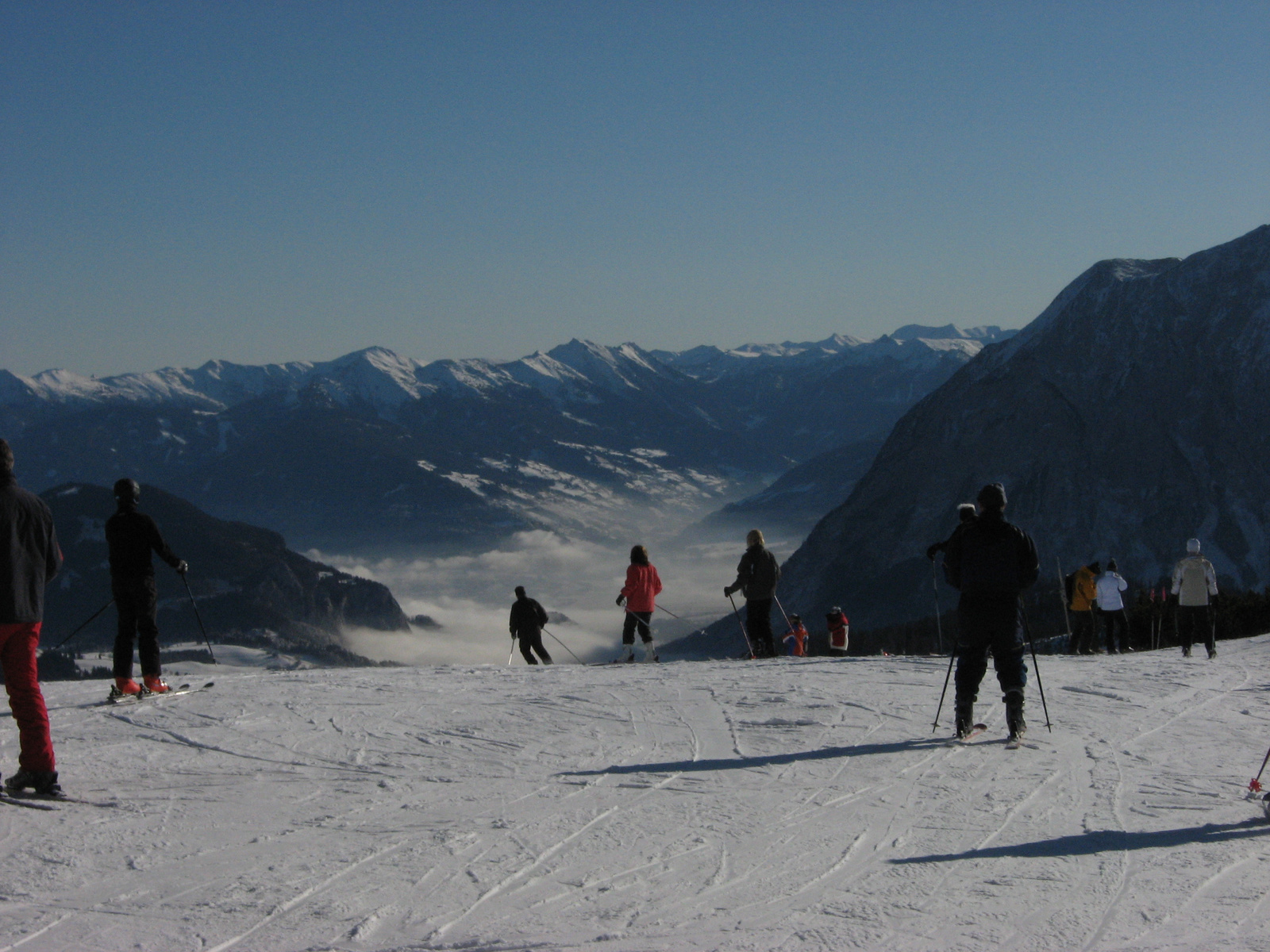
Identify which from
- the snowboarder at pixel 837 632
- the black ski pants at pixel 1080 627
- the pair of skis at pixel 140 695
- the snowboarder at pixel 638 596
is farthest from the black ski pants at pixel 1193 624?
the pair of skis at pixel 140 695

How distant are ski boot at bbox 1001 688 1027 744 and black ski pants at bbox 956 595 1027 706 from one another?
0.08 m

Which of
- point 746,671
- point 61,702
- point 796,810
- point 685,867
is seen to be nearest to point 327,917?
point 685,867

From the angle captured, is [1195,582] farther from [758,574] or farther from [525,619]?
[525,619]

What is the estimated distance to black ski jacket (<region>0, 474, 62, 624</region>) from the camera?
24.8 feet

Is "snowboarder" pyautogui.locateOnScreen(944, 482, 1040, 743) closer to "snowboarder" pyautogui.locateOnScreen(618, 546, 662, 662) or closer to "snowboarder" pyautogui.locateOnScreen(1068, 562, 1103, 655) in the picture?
"snowboarder" pyautogui.locateOnScreen(618, 546, 662, 662)

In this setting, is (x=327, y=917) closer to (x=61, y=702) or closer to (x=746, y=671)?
(x=61, y=702)

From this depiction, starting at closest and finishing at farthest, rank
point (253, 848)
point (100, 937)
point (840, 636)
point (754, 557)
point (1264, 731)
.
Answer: point (100, 937) → point (253, 848) → point (1264, 731) → point (754, 557) → point (840, 636)

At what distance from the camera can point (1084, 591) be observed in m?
21.7

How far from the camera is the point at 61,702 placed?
12.1 m

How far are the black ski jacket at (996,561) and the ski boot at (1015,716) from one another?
86 cm

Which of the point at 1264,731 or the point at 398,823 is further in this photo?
the point at 1264,731

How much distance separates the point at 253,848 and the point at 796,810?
3.48 m

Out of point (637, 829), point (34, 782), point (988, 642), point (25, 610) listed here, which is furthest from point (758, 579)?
point (25, 610)

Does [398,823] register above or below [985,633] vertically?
below
